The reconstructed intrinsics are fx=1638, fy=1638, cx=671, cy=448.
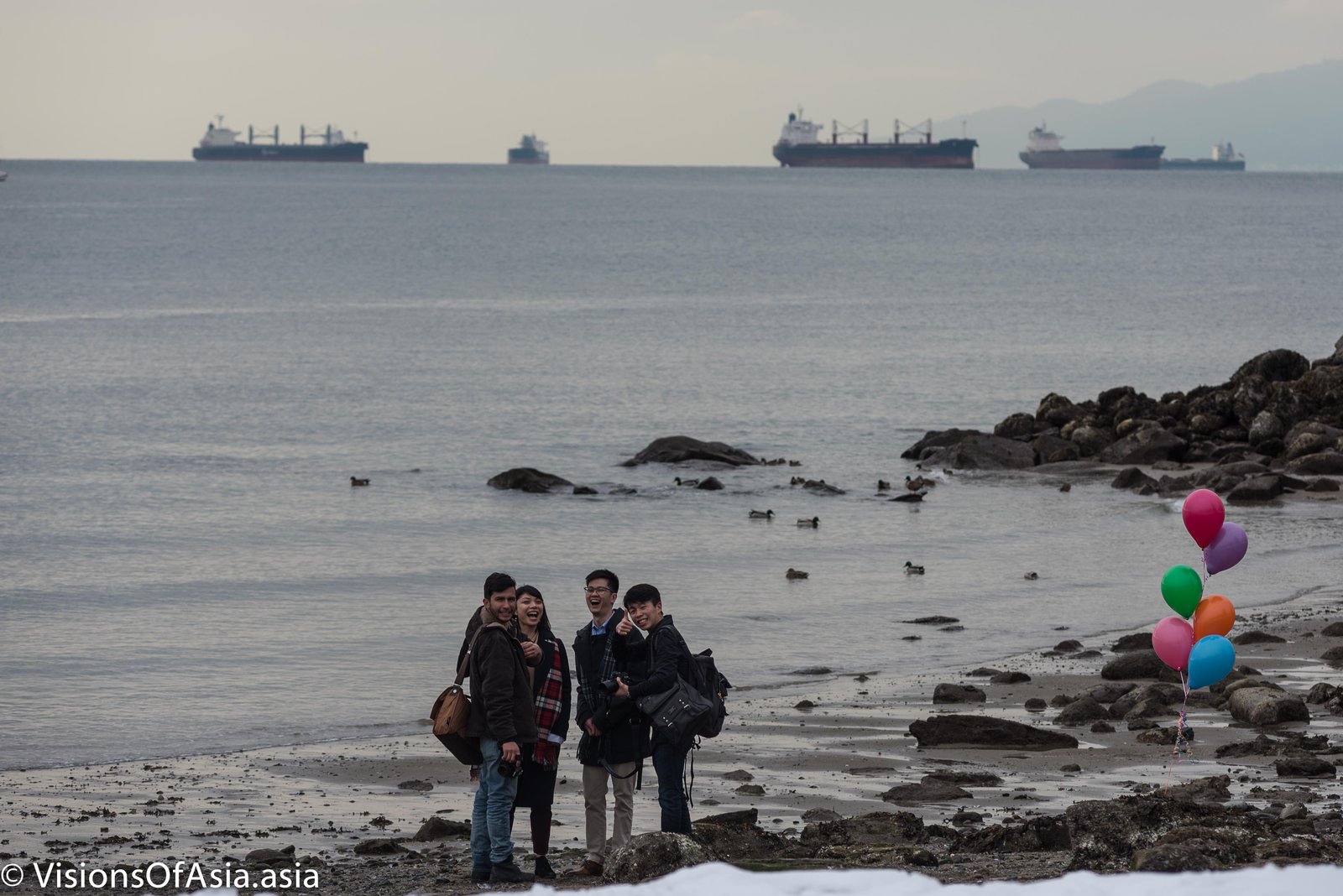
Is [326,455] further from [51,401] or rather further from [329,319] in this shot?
[329,319]

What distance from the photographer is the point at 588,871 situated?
8.62 m

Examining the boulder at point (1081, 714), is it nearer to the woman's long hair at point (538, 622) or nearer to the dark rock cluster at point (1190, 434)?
the woman's long hair at point (538, 622)

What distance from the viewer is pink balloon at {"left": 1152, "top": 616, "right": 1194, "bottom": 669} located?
1102cm

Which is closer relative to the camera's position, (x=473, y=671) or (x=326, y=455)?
(x=473, y=671)

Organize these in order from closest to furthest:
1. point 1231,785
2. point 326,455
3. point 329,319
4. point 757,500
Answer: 1. point 1231,785
2. point 757,500
3. point 326,455
4. point 329,319

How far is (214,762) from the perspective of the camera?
12.6 m

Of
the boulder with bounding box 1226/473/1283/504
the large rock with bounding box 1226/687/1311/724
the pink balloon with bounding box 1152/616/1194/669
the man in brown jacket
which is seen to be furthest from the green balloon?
the boulder with bounding box 1226/473/1283/504

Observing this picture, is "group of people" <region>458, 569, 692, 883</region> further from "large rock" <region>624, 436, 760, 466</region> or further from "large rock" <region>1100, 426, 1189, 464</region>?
"large rock" <region>1100, 426, 1189, 464</region>

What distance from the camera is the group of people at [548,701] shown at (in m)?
8.21

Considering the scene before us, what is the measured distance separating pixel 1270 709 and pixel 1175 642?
190cm

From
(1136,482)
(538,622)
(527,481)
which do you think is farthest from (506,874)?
(1136,482)

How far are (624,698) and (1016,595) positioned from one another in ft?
39.3

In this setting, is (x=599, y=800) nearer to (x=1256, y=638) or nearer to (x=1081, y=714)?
(x=1081, y=714)

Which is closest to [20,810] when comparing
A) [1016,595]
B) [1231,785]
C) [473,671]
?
[473,671]
